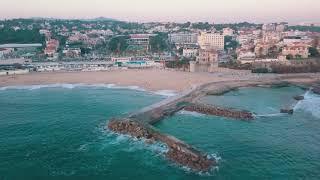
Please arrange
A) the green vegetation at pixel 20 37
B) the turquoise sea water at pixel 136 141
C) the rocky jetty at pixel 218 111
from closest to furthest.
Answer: the turquoise sea water at pixel 136 141 → the rocky jetty at pixel 218 111 → the green vegetation at pixel 20 37

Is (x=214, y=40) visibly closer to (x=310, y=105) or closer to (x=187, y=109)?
(x=310, y=105)

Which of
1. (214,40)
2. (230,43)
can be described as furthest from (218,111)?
(230,43)

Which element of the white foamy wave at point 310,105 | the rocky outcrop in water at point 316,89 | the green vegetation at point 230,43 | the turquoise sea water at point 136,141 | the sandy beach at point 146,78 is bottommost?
the turquoise sea water at point 136,141

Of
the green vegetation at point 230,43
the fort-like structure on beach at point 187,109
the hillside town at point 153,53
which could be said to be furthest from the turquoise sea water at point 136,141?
the green vegetation at point 230,43

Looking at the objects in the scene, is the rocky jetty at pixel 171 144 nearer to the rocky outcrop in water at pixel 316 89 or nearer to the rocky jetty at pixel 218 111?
the rocky jetty at pixel 218 111

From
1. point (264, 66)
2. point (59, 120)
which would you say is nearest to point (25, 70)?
point (59, 120)

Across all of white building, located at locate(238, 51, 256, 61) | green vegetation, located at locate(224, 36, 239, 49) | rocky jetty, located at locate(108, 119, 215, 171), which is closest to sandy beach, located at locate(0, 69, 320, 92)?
white building, located at locate(238, 51, 256, 61)

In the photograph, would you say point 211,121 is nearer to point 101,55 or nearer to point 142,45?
point 101,55
